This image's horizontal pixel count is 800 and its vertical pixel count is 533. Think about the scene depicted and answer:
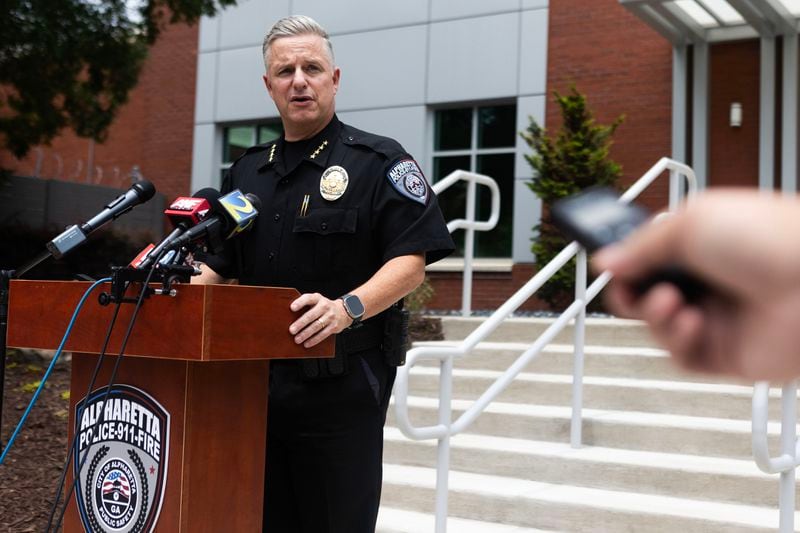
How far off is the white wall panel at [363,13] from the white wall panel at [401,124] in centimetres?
87

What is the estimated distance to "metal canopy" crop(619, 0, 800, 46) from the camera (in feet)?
30.7

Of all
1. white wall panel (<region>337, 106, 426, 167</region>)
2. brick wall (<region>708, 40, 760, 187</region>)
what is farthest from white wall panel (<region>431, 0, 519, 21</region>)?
brick wall (<region>708, 40, 760, 187</region>)

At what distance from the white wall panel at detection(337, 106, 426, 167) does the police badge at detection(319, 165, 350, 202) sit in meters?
9.45

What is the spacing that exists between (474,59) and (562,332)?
599cm

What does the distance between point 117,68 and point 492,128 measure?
4.51m

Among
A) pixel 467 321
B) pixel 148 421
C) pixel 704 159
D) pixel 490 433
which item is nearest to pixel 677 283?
pixel 148 421

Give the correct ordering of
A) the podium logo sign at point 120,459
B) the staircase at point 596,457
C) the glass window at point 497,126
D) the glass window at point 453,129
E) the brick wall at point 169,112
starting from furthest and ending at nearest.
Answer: the brick wall at point 169,112, the glass window at point 453,129, the glass window at point 497,126, the staircase at point 596,457, the podium logo sign at point 120,459

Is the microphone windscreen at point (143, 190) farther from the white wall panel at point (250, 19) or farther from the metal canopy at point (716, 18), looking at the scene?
the white wall panel at point (250, 19)

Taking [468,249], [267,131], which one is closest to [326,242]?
[468,249]

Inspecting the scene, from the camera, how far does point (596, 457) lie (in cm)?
484

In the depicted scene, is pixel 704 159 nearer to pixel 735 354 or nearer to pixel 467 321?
pixel 467 321

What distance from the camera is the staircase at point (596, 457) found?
4367 millimetres

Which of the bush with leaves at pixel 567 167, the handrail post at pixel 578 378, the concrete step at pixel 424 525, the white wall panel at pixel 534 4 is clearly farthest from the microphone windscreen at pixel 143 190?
the white wall panel at pixel 534 4

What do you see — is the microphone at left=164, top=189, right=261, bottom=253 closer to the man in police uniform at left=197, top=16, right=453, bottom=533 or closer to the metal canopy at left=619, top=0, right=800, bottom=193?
the man in police uniform at left=197, top=16, right=453, bottom=533
